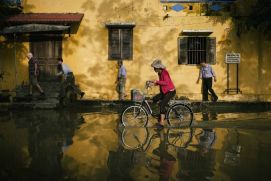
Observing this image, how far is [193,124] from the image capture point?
10.6 m

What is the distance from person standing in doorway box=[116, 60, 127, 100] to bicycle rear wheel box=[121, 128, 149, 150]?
6.89m

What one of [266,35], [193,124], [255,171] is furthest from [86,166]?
[266,35]

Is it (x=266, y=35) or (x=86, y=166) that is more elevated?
(x=266, y=35)

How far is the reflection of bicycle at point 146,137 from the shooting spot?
8.02m

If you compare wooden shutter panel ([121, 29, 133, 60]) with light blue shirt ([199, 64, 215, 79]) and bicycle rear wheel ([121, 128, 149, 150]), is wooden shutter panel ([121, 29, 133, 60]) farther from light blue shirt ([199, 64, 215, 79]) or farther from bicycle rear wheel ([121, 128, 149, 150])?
bicycle rear wheel ([121, 128, 149, 150])

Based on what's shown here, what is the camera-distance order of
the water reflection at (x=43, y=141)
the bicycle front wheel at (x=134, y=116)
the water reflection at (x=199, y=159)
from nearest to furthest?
the water reflection at (x=199, y=159), the water reflection at (x=43, y=141), the bicycle front wheel at (x=134, y=116)

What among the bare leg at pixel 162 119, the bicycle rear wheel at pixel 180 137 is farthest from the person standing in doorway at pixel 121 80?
the bicycle rear wheel at pixel 180 137

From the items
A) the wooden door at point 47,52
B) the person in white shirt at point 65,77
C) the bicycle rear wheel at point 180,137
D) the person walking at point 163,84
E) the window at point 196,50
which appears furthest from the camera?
the window at point 196,50

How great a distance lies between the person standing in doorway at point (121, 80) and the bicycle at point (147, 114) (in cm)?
641

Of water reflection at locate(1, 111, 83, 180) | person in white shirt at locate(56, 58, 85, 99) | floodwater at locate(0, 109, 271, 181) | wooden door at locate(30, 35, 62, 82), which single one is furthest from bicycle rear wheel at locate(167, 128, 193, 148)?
wooden door at locate(30, 35, 62, 82)

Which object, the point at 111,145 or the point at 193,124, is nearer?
the point at 111,145

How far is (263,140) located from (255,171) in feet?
8.58

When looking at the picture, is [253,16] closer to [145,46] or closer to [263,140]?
[145,46]

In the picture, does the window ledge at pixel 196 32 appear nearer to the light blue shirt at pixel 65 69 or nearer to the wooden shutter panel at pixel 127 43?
the wooden shutter panel at pixel 127 43
